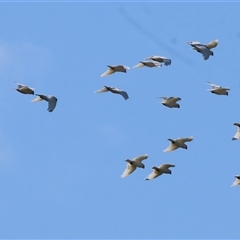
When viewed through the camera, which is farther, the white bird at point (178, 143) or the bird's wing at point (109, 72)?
the white bird at point (178, 143)

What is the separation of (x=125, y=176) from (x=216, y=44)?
21.0 ft

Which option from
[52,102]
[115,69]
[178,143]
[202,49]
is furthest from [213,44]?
[52,102]

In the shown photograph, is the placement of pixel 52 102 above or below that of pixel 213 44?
below

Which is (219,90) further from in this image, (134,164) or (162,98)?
(134,164)

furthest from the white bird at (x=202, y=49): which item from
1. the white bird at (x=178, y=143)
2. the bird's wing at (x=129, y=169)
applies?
the bird's wing at (x=129, y=169)

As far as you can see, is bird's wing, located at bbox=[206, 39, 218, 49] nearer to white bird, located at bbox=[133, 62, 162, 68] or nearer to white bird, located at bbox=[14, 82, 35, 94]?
white bird, located at bbox=[133, 62, 162, 68]

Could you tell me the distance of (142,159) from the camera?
215ft

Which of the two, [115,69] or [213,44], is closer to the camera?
[213,44]

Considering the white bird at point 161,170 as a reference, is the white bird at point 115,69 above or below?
above

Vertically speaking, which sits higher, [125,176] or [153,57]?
[153,57]

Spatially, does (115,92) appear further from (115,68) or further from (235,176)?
(235,176)

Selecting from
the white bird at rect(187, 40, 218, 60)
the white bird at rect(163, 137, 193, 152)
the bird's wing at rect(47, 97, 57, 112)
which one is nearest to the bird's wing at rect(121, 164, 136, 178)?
the white bird at rect(163, 137, 193, 152)

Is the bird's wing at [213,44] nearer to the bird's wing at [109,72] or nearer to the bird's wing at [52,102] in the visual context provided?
the bird's wing at [109,72]

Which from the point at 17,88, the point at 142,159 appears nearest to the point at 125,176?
the point at 142,159
